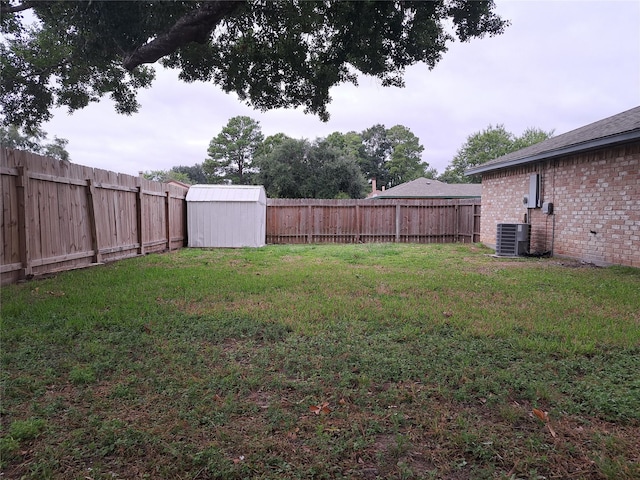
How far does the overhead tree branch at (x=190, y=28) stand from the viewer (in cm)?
467

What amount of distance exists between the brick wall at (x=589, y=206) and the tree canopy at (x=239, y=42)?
4.51 metres

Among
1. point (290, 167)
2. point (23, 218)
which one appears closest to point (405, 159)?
point (290, 167)

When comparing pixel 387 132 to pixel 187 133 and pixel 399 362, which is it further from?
pixel 399 362

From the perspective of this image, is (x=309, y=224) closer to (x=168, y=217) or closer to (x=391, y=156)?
(x=168, y=217)

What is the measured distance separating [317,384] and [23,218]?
17.7ft

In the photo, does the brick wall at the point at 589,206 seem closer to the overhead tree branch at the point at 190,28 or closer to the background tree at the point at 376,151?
the overhead tree branch at the point at 190,28

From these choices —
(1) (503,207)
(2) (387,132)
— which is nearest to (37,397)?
(1) (503,207)

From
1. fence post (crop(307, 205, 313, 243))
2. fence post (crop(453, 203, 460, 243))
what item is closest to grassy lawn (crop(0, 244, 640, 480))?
fence post (crop(307, 205, 313, 243))

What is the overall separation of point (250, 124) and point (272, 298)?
44.3 m

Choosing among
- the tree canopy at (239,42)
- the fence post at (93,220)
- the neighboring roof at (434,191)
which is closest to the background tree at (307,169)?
the neighboring roof at (434,191)

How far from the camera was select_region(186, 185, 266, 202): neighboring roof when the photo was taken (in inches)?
509

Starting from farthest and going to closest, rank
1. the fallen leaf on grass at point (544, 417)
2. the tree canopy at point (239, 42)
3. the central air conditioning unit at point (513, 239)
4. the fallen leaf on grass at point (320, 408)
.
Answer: the central air conditioning unit at point (513, 239), the tree canopy at point (239, 42), the fallen leaf on grass at point (320, 408), the fallen leaf on grass at point (544, 417)

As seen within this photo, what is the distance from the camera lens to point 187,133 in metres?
42.0

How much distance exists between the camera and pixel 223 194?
1320cm
